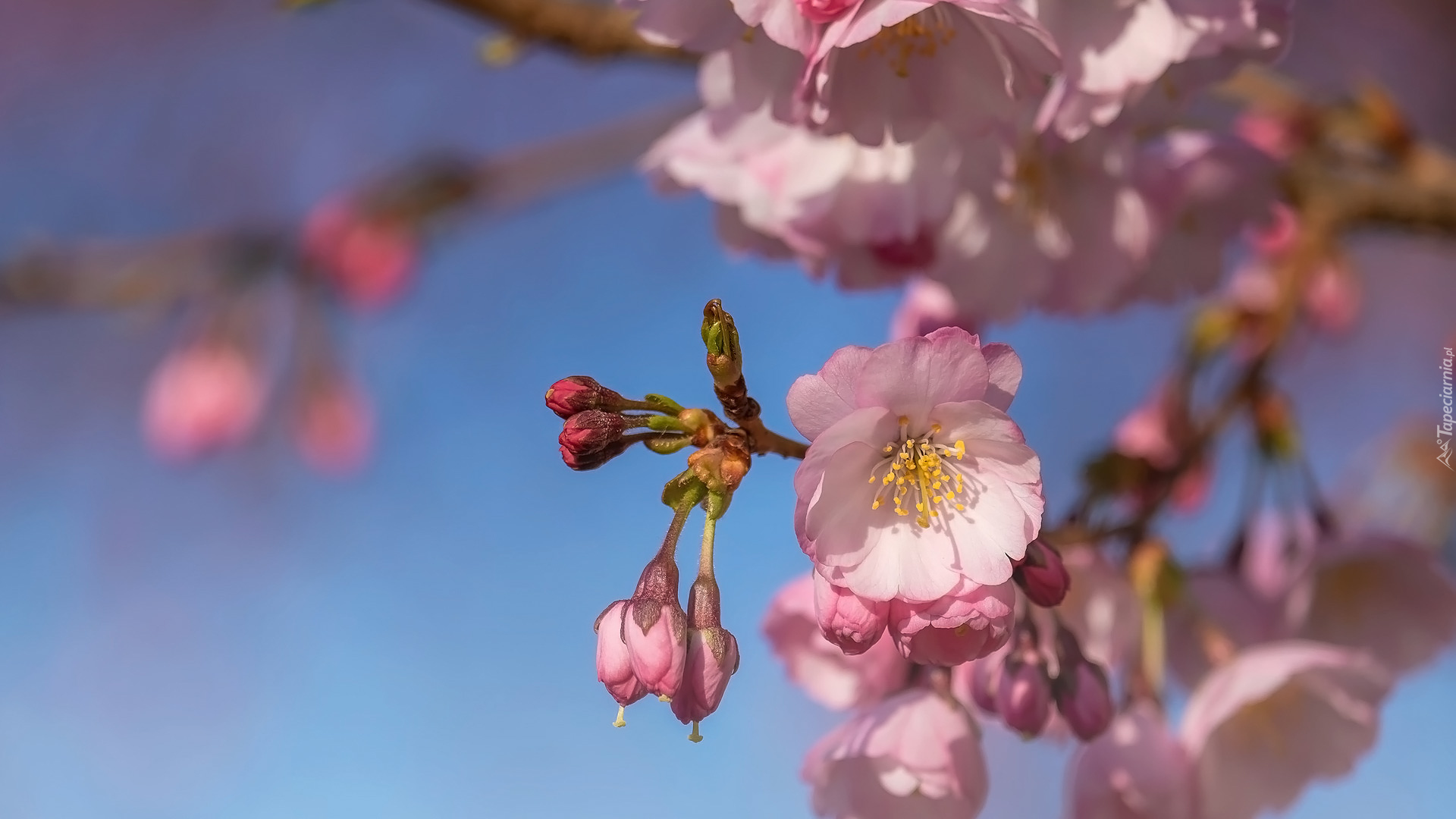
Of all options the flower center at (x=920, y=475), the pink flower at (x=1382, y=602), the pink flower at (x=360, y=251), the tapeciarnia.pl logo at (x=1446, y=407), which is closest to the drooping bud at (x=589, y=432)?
the flower center at (x=920, y=475)

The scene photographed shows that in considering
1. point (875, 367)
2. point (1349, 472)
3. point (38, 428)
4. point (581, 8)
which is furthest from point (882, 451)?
point (38, 428)

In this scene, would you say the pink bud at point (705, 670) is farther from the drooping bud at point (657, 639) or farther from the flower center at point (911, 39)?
the flower center at point (911, 39)

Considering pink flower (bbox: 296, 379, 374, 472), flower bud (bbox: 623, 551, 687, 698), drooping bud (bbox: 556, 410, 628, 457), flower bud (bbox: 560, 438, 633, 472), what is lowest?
pink flower (bbox: 296, 379, 374, 472)

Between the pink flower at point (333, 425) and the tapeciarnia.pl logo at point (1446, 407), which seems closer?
the tapeciarnia.pl logo at point (1446, 407)

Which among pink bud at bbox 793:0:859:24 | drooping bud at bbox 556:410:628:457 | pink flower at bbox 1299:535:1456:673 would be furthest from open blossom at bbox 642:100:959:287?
pink flower at bbox 1299:535:1456:673

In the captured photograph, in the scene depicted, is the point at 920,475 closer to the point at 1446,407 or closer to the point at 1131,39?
the point at 1131,39

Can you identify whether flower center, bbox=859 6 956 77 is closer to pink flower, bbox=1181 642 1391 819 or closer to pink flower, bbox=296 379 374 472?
pink flower, bbox=1181 642 1391 819
